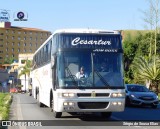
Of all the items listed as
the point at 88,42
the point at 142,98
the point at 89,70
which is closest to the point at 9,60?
the point at 142,98

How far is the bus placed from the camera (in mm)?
14805

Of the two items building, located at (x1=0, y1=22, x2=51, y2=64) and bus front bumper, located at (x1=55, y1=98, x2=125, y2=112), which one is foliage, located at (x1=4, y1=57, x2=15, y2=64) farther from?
bus front bumper, located at (x1=55, y1=98, x2=125, y2=112)

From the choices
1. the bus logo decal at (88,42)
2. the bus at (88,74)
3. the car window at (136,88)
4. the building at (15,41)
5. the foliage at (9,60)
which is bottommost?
the car window at (136,88)

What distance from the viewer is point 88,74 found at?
48.8 feet

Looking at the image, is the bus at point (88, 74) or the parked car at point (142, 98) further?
the parked car at point (142, 98)

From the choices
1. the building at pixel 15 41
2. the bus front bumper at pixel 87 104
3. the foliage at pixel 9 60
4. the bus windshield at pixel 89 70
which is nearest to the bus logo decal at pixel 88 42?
the bus windshield at pixel 89 70

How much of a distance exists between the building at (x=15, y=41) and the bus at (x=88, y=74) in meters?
167

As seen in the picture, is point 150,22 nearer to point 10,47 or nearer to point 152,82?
point 152,82

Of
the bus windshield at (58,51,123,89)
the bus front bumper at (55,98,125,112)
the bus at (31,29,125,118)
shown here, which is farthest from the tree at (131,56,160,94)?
the bus front bumper at (55,98,125,112)

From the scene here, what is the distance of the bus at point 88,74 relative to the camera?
48.6 ft

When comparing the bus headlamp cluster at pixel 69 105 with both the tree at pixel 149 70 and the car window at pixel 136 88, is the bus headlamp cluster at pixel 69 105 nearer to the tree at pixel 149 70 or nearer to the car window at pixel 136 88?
the car window at pixel 136 88

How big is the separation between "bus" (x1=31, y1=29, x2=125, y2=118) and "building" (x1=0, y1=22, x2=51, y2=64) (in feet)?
547

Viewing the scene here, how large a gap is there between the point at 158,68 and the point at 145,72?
Result: 4.26ft

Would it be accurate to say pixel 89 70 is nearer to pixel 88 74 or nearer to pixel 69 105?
pixel 88 74
